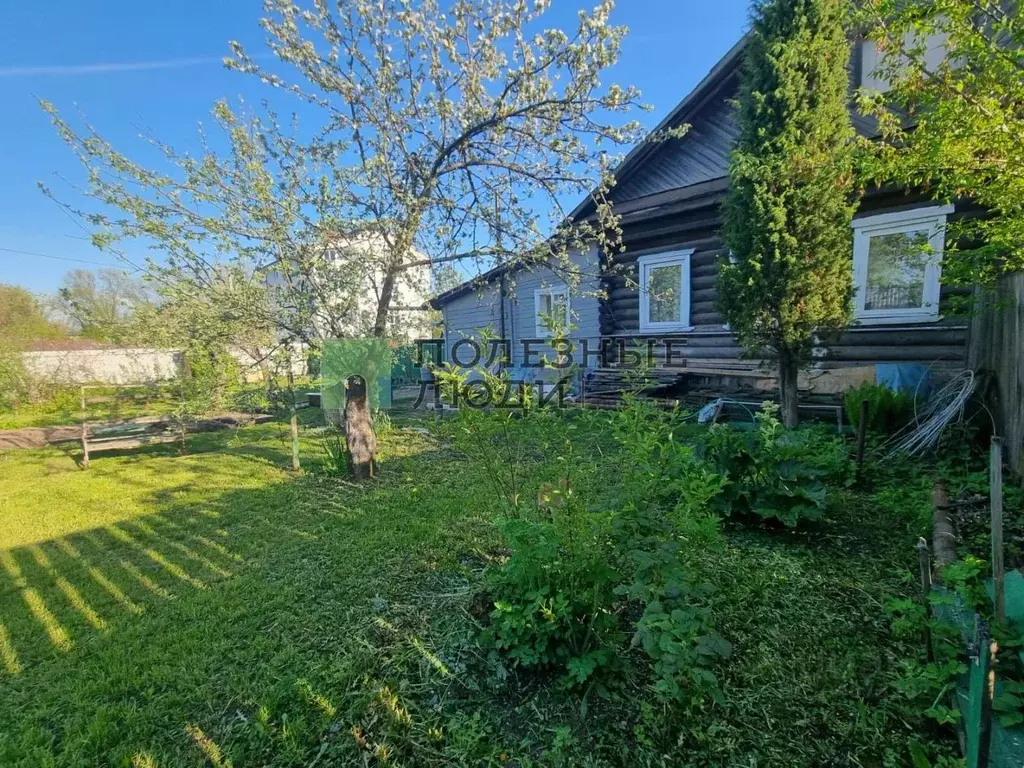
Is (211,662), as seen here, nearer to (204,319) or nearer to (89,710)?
(89,710)

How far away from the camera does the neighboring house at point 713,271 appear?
5.49 meters

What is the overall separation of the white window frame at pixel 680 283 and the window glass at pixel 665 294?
4 centimetres

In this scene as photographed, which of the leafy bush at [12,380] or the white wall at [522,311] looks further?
the leafy bush at [12,380]

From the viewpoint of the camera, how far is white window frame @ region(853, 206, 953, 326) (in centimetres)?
535

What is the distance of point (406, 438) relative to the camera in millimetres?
7180

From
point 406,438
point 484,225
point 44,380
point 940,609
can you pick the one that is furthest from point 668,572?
point 44,380

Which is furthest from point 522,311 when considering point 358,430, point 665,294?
point 358,430

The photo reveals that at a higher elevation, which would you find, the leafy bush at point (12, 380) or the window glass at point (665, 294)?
the window glass at point (665, 294)

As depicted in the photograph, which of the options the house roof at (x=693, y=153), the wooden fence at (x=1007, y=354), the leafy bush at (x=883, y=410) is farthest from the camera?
the house roof at (x=693, y=153)

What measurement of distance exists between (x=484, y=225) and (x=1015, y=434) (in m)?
4.79

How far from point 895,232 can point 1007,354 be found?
268 cm

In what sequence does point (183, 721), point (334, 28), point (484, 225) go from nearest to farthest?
point (183, 721), point (334, 28), point (484, 225)

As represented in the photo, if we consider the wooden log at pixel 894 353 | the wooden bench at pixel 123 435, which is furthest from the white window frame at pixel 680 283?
the wooden bench at pixel 123 435

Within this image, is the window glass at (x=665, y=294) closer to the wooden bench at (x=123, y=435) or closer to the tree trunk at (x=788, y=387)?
the tree trunk at (x=788, y=387)
